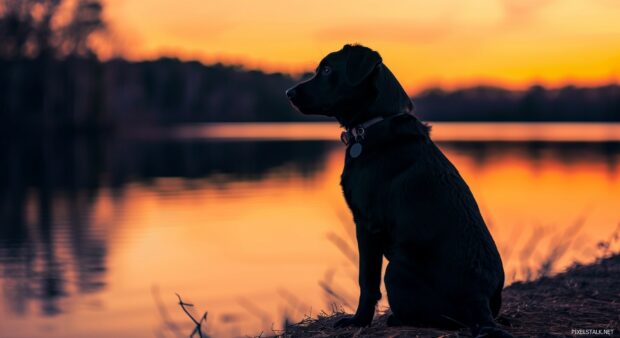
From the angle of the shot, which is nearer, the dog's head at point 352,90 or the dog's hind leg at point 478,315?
the dog's hind leg at point 478,315

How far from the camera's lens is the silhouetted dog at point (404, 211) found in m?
4.95

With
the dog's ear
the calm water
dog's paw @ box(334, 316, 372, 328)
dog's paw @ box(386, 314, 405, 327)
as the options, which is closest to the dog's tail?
dog's paw @ box(386, 314, 405, 327)

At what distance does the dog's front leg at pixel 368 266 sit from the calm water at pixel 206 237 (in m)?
3.00

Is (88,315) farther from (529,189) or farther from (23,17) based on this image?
(23,17)

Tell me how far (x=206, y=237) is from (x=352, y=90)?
13.9m

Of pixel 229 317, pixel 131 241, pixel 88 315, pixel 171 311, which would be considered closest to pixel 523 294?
pixel 229 317

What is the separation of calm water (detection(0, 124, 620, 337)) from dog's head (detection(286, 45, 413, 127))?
3321 mm

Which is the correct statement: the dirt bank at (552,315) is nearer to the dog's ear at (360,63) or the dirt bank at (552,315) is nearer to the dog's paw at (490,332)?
the dog's paw at (490,332)

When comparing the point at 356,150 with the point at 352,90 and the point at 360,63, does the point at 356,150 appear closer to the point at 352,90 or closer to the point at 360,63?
the point at 352,90

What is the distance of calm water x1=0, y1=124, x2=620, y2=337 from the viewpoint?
38.9 feet

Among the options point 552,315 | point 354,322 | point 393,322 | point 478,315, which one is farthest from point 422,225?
point 552,315

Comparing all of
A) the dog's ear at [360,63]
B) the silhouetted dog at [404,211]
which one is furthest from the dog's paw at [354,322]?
the dog's ear at [360,63]

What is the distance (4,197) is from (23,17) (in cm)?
4503

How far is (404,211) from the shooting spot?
5.09 m
